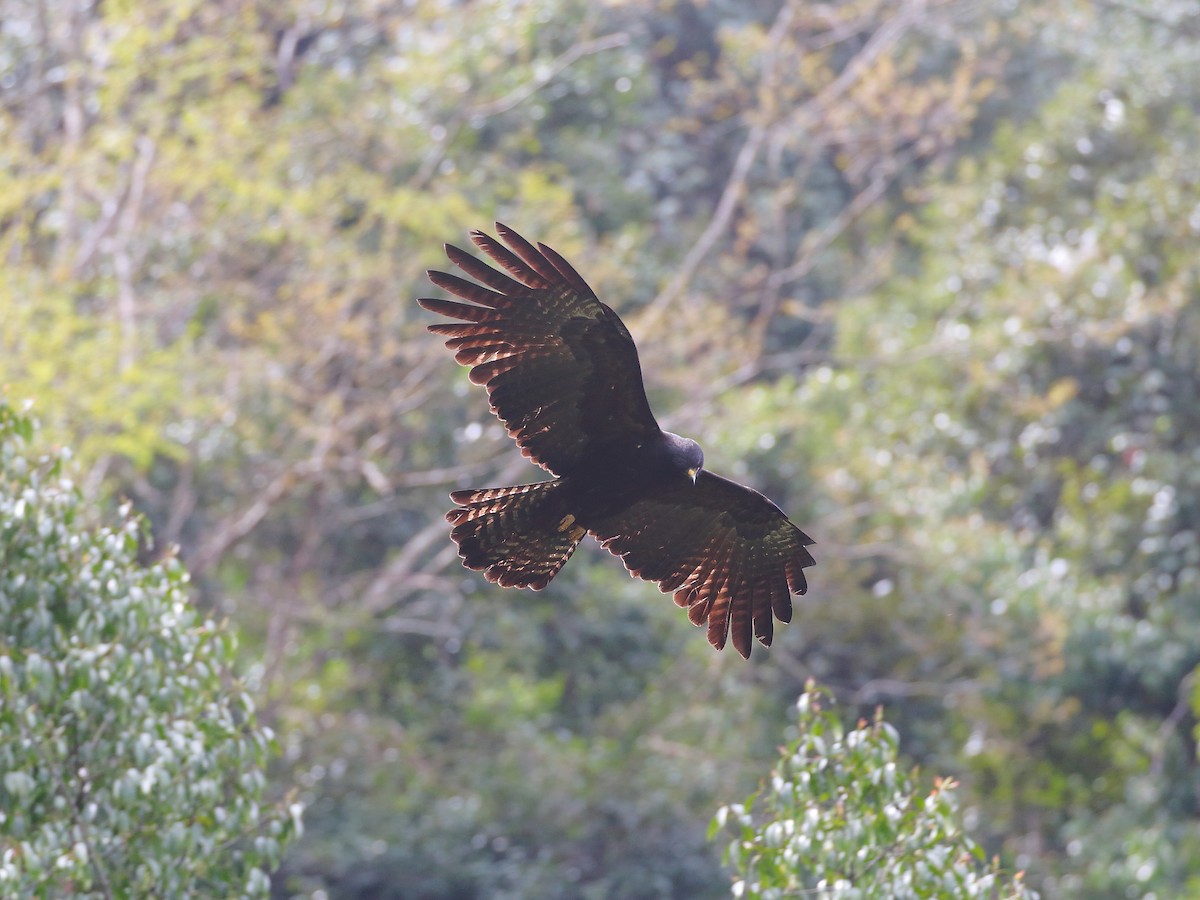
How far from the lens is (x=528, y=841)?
1320cm

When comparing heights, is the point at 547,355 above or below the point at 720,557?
above

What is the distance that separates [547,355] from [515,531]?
2.68 feet

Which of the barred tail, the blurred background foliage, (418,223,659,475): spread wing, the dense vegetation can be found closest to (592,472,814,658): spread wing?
the barred tail

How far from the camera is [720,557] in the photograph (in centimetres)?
693

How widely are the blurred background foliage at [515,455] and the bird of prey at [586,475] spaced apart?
5819 mm

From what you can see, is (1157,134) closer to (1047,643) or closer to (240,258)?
(1047,643)

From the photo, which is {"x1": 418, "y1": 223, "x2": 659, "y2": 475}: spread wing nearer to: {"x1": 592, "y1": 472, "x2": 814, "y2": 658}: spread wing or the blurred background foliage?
{"x1": 592, "y1": 472, "x2": 814, "y2": 658}: spread wing

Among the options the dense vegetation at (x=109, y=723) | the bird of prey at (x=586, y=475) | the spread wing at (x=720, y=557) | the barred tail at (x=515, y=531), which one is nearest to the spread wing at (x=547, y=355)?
the bird of prey at (x=586, y=475)

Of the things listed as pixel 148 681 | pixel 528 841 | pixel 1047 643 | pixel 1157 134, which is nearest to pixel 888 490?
pixel 1047 643

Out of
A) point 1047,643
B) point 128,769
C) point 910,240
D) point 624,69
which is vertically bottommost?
point 910,240

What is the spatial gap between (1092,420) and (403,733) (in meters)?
6.30

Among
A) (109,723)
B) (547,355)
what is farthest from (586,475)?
(109,723)

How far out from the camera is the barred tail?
20.9 ft

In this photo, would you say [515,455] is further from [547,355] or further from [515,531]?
[547,355]
